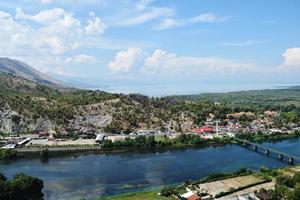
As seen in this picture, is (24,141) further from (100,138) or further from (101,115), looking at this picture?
(101,115)

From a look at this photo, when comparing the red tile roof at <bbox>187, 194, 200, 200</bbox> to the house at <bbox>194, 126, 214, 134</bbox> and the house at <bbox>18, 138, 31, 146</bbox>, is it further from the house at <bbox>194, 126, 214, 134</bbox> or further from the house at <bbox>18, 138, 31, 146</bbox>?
the house at <bbox>194, 126, 214, 134</bbox>

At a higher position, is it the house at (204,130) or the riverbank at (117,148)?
the house at (204,130)

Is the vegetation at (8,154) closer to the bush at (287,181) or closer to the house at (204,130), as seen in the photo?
the house at (204,130)

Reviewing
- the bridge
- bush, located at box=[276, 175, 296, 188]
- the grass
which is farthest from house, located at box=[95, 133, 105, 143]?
bush, located at box=[276, 175, 296, 188]

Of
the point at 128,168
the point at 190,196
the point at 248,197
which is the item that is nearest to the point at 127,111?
the point at 128,168

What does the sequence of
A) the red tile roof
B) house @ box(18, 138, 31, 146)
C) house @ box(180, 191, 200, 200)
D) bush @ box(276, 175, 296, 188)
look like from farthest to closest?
house @ box(18, 138, 31, 146)
bush @ box(276, 175, 296, 188)
house @ box(180, 191, 200, 200)
the red tile roof

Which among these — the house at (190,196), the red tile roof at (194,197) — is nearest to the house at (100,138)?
the house at (190,196)
